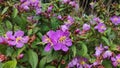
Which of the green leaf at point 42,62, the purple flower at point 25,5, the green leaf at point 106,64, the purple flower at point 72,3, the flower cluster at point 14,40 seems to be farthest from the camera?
the purple flower at point 72,3

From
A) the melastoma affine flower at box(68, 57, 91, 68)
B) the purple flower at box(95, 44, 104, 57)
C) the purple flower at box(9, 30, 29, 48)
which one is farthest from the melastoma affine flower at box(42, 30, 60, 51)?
the purple flower at box(95, 44, 104, 57)

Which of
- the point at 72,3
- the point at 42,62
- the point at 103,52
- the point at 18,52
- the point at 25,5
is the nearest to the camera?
the point at 18,52

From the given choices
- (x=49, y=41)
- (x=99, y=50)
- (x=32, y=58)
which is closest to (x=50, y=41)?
(x=49, y=41)

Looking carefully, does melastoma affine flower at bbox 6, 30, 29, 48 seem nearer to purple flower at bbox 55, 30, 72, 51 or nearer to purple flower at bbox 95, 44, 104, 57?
purple flower at bbox 55, 30, 72, 51

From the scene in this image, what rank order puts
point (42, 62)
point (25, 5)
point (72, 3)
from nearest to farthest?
point (42, 62), point (25, 5), point (72, 3)

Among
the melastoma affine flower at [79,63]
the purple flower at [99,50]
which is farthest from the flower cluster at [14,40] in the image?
the purple flower at [99,50]

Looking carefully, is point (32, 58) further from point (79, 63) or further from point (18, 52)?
point (79, 63)

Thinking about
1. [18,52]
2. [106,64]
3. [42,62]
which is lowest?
[106,64]

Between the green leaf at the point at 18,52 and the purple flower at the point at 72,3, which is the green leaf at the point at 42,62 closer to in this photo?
the green leaf at the point at 18,52

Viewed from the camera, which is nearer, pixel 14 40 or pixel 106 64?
A: pixel 14 40
